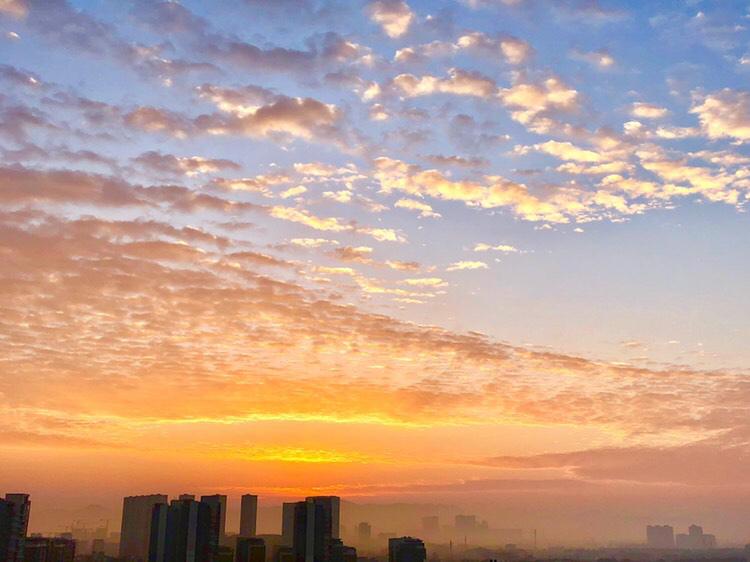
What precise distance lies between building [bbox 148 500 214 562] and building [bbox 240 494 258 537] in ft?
126

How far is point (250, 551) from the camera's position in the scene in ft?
362

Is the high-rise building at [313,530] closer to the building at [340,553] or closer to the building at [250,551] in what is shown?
the building at [340,553]

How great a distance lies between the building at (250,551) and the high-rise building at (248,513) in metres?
27.3

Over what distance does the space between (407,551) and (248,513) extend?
125 ft

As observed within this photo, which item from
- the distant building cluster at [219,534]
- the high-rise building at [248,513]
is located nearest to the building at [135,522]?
the high-rise building at [248,513]

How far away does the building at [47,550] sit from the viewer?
3920 inches

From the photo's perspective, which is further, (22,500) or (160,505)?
(160,505)

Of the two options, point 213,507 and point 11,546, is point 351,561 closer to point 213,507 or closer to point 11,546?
point 213,507

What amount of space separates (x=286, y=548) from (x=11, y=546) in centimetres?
3922

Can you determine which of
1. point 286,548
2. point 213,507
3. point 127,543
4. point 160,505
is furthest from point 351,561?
point 127,543

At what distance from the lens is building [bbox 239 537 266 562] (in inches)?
4279

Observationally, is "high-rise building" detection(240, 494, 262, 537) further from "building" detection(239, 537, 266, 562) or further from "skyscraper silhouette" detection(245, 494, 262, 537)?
"building" detection(239, 537, 266, 562)

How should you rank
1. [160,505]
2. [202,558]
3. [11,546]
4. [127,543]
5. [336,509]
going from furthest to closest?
[127,543]
[336,509]
[160,505]
[202,558]
[11,546]

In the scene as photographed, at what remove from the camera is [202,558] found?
9925cm
